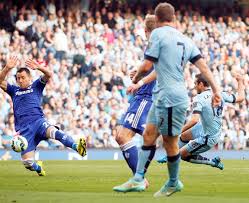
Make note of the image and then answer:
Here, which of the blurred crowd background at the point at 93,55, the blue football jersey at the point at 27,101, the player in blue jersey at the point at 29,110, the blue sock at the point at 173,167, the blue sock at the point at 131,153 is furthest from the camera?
the blurred crowd background at the point at 93,55

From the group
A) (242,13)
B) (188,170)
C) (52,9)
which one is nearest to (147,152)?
(188,170)

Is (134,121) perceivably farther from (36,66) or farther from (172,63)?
(36,66)

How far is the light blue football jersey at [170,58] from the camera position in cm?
1225

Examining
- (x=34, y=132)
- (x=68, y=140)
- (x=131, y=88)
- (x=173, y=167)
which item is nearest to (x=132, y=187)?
(x=173, y=167)

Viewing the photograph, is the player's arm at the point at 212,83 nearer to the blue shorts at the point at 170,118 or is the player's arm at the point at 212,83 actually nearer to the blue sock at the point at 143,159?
the blue shorts at the point at 170,118

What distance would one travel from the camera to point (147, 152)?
12.8 m

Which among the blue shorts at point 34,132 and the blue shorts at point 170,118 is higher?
the blue shorts at point 170,118

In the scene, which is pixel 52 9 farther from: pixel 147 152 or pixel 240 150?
pixel 147 152

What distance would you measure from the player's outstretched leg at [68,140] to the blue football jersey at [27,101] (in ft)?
1.72

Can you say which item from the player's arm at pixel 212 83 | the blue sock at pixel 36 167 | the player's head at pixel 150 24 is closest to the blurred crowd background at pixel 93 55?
the blue sock at pixel 36 167

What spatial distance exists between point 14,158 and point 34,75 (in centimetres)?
299

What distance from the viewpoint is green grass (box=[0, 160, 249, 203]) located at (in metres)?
12.0

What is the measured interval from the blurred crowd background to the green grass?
918 centimetres

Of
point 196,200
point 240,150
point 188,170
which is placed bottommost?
point 240,150
